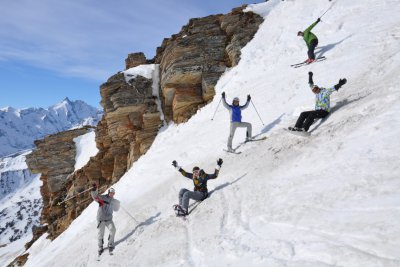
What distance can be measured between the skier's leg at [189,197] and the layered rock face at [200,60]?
62.5 feet

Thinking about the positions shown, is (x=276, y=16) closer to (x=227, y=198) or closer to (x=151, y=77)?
(x=151, y=77)

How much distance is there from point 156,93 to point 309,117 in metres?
26.8

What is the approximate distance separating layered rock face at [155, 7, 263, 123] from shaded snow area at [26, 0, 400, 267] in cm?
810

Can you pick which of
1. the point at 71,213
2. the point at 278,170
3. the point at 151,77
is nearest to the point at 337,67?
the point at 278,170

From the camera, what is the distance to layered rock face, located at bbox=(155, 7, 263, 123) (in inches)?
1248

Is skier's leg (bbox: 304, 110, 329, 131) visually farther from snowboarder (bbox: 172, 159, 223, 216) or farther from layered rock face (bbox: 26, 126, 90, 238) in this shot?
layered rock face (bbox: 26, 126, 90, 238)

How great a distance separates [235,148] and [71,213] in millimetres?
30169

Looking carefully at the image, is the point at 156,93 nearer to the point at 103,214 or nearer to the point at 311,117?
the point at 103,214

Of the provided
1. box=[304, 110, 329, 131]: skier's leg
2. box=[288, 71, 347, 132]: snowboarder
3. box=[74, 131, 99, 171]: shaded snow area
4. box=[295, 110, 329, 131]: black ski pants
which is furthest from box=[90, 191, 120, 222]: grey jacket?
box=[74, 131, 99, 171]: shaded snow area

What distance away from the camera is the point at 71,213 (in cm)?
3950

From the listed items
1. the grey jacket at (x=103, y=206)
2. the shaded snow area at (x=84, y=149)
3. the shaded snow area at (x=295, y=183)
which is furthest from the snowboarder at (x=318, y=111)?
the shaded snow area at (x=84, y=149)

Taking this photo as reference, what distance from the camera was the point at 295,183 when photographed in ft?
32.3

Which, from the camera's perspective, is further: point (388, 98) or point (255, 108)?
point (255, 108)

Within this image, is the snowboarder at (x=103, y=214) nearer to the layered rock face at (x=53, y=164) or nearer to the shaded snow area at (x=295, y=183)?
the shaded snow area at (x=295, y=183)
